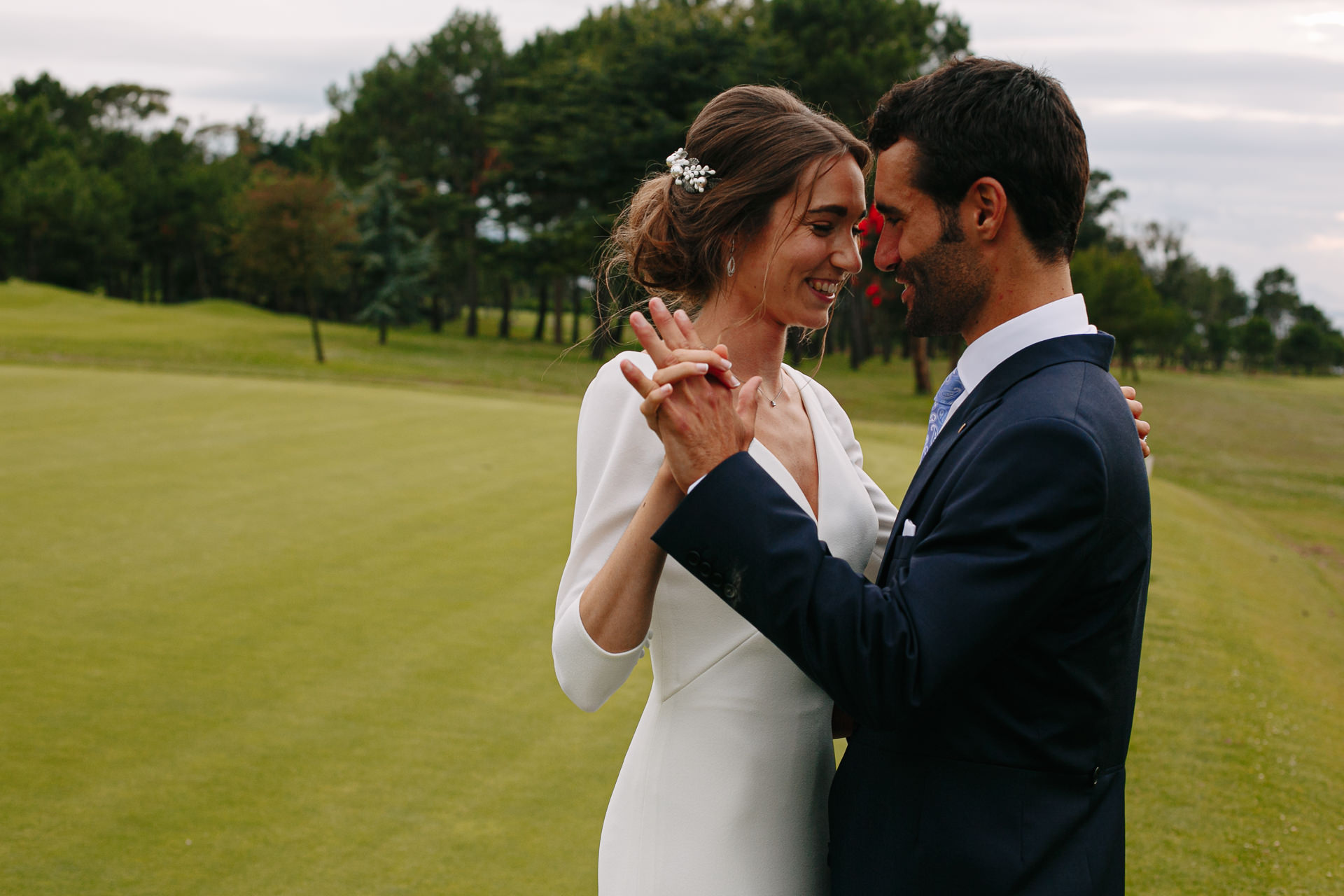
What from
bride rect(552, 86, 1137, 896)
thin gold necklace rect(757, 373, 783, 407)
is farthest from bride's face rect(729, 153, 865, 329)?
thin gold necklace rect(757, 373, 783, 407)

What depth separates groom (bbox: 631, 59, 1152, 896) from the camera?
4.11 feet

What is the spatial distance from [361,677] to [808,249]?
10.8ft

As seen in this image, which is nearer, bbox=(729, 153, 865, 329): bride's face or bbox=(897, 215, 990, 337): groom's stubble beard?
bbox=(897, 215, 990, 337): groom's stubble beard

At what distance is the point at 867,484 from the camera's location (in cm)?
218

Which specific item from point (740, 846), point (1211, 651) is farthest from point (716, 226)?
point (1211, 651)

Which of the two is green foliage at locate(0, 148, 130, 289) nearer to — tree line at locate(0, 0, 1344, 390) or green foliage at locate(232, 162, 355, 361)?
tree line at locate(0, 0, 1344, 390)

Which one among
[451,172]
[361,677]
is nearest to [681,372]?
[361,677]

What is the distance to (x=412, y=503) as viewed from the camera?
7.56 metres

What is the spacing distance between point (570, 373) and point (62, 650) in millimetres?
27420

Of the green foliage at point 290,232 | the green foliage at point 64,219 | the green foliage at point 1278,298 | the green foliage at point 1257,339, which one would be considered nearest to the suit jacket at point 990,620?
the green foliage at point 290,232

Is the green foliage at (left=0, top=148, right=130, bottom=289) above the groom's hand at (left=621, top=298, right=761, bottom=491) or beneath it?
above

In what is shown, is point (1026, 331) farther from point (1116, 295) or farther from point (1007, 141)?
point (1116, 295)

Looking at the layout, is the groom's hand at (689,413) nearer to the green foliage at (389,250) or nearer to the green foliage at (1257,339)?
the green foliage at (389,250)

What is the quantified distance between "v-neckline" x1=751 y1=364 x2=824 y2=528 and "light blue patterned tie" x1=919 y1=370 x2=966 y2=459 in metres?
0.25
